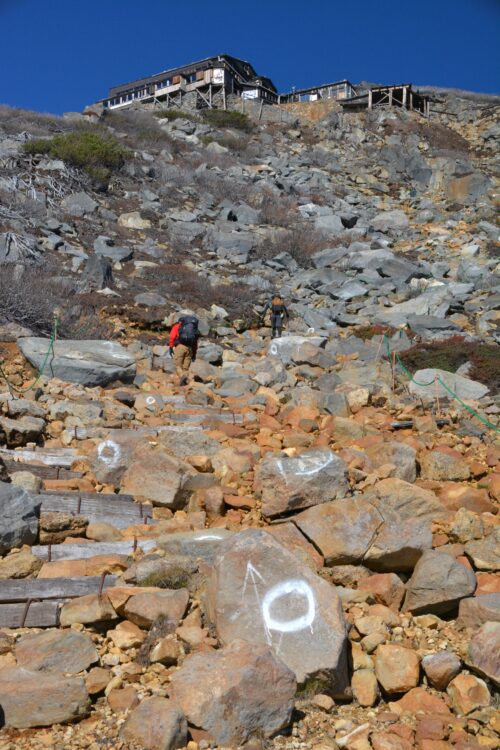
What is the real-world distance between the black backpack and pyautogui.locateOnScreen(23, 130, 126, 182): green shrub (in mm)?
13939

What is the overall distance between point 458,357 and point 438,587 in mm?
8172

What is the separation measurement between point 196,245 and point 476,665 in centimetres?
1833

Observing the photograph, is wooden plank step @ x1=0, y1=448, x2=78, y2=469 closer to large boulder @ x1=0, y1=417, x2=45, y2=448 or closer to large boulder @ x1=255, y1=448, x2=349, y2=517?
large boulder @ x1=0, y1=417, x2=45, y2=448

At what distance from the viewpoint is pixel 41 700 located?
3.03m

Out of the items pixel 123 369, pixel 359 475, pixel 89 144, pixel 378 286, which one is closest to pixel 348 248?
pixel 378 286

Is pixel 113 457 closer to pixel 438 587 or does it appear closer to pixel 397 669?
pixel 438 587

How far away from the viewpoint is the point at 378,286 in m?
18.5

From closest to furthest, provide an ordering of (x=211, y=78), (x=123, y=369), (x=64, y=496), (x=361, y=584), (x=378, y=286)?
(x=361, y=584) < (x=64, y=496) < (x=123, y=369) < (x=378, y=286) < (x=211, y=78)

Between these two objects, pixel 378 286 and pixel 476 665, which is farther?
pixel 378 286

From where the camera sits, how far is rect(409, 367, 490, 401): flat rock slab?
9673mm

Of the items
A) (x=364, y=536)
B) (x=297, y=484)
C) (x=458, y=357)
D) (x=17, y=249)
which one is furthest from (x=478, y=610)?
(x=17, y=249)

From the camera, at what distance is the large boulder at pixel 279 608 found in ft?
11.4

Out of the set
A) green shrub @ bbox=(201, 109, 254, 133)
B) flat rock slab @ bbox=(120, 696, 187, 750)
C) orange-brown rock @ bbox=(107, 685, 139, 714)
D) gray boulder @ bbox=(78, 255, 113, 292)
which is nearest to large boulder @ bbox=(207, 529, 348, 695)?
orange-brown rock @ bbox=(107, 685, 139, 714)

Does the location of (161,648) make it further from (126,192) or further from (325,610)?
(126,192)
